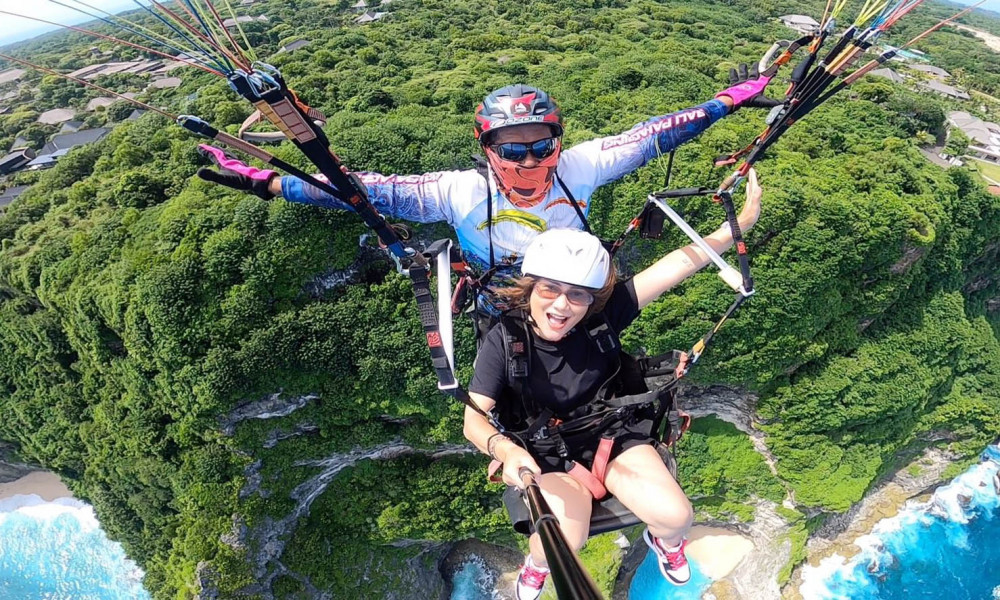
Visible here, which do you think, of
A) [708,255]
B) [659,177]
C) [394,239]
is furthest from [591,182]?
[659,177]

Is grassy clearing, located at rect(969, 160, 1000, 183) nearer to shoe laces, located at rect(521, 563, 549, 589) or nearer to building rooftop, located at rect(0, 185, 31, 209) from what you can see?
shoe laces, located at rect(521, 563, 549, 589)

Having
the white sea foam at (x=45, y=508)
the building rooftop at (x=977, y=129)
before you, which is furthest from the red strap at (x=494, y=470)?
the building rooftop at (x=977, y=129)

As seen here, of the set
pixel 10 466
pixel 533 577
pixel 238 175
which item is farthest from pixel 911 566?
pixel 10 466

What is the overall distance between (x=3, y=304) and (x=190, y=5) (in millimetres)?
22437

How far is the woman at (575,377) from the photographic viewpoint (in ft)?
13.4

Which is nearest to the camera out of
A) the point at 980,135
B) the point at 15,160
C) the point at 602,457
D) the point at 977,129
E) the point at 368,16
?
the point at 602,457

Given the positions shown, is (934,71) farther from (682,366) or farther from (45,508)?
(45,508)

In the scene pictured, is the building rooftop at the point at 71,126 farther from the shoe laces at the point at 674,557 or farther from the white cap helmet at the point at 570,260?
the shoe laces at the point at 674,557

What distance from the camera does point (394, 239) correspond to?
4.43m

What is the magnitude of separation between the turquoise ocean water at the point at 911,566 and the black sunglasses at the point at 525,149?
19.4 metres

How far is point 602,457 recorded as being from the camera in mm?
4594

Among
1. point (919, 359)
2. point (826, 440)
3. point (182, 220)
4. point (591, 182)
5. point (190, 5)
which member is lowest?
point (826, 440)

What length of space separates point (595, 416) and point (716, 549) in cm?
1909

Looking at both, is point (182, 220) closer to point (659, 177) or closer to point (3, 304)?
point (3, 304)
